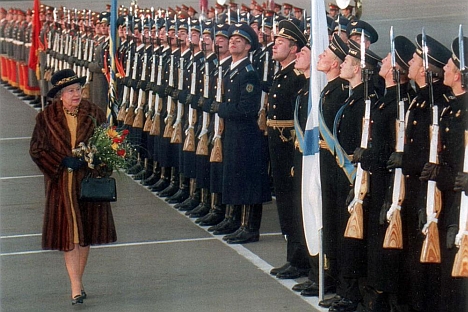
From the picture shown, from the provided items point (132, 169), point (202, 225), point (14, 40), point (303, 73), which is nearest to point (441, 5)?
point (14, 40)

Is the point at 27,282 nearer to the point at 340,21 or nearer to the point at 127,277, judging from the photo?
the point at 127,277

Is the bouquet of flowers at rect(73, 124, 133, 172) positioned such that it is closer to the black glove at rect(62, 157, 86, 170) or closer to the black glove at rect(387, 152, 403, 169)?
the black glove at rect(62, 157, 86, 170)

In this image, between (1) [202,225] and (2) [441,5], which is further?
(2) [441,5]

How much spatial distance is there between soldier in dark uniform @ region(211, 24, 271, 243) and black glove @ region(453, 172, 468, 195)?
13.7ft

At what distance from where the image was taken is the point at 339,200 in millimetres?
8398

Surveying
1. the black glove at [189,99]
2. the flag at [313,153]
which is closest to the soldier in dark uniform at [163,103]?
the black glove at [189,99]

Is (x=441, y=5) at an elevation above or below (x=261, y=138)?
above

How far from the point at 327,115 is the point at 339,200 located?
1.88 ft

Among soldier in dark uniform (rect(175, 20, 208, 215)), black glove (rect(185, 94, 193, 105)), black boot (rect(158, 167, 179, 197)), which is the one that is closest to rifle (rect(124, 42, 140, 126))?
black boot (rect(158, 167, 179, 197))

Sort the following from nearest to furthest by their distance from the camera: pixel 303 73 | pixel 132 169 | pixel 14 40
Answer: pixel 303 73 → pixel 132 169 → pixel 14 40

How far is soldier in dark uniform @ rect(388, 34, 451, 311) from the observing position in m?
7.34

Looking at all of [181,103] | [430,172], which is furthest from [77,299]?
[181,103]

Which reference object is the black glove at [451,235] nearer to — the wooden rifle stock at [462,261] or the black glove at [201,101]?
the wooden rifle stock at [462,261]

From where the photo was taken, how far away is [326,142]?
8.52 metres
